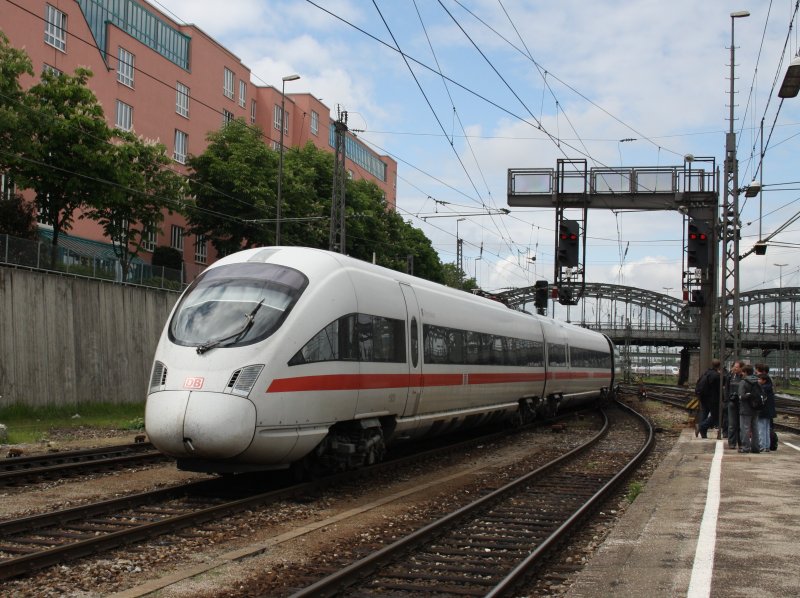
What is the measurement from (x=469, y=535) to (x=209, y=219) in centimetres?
3397

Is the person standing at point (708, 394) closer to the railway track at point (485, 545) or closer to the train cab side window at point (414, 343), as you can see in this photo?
the railway track at point (485, 545)

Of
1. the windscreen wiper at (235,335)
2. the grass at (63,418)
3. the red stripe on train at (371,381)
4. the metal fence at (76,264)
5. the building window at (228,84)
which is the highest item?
the building window at (228,84)

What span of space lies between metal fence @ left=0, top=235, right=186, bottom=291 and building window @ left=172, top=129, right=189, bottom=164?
63.9 ft

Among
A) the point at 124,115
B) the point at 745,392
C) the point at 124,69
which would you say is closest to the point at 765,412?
the point at 745,392

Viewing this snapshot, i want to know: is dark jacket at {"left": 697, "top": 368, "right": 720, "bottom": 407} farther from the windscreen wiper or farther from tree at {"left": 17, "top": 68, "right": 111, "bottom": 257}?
tree at {"left": 17, "top": 68, "right": 111, "bottom": 257}

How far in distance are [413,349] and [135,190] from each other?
21.3 meters

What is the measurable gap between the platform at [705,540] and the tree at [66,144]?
74.0 ft

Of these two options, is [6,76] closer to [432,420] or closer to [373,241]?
[432,420]

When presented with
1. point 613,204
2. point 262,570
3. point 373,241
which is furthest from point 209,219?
point 262,570

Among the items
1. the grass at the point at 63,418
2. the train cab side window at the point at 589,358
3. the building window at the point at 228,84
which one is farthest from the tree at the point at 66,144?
the building window at the point at 228,84

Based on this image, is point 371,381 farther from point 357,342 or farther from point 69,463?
point 69,463

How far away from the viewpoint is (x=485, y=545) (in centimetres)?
877

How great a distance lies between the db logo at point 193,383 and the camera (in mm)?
10094

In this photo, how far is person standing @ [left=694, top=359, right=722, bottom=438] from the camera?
20281 mm
